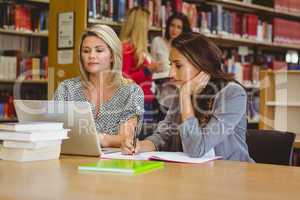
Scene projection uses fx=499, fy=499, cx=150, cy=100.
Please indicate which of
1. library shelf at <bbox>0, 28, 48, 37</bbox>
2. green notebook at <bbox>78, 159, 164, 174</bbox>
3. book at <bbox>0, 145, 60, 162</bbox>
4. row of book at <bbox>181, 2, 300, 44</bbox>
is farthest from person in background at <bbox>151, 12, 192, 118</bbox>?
green notebook at <bbox>78, 159, 164, 174</bbox>

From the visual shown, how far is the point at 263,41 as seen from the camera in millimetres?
5684

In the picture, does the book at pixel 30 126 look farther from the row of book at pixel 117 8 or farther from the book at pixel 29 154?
the row of book at pixel 117 8

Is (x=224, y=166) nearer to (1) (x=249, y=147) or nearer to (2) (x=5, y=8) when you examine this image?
(1) (x=249, y=147)

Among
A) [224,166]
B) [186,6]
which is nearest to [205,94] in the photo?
[224,166]

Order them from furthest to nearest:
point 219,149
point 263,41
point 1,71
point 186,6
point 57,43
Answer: point 263,41
point 186,6
point 1,71
point 57,43
point 219,149

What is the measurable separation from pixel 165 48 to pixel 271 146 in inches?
90.2

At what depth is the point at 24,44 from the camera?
14.8 ft

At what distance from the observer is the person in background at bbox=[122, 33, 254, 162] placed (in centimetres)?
190

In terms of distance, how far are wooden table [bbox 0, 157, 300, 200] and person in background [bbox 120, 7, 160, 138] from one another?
220 centimetres

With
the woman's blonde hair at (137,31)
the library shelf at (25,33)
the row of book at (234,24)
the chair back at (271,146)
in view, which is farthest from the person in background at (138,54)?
the chair back at (271,146)

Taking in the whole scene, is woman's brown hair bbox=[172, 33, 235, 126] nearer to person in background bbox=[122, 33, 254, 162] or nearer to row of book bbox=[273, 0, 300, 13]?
person in background bbox=[122, 33, 254, 162]

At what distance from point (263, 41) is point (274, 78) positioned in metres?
1.71

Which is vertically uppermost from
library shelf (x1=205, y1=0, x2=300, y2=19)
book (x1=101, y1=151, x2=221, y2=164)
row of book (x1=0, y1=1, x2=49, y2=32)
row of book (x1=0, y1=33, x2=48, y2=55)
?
library shelf (x1=205, y1=0, x2=300, y2=19)

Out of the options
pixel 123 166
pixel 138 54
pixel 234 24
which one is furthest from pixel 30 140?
pixel 234 24
